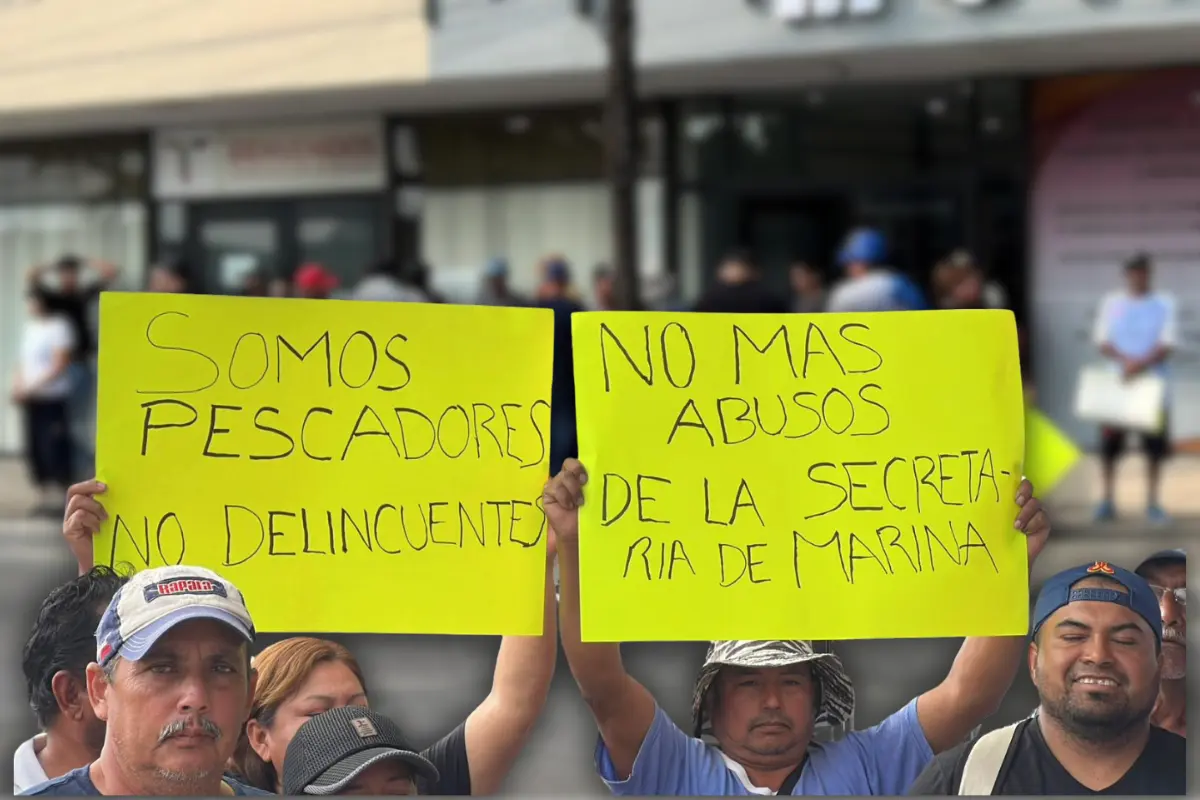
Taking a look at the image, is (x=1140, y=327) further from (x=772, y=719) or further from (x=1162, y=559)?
(x=772, y=719)

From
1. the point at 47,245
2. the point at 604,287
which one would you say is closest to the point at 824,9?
the point at 604,287

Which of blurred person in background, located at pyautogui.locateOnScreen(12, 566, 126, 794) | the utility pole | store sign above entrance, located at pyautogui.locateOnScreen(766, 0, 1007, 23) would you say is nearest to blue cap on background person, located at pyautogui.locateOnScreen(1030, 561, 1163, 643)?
blurred person in background, located at pyautogui.locateOnScreen(12, 566, 126, 794)

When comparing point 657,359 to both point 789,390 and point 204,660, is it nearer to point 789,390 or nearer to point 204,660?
point 789,390

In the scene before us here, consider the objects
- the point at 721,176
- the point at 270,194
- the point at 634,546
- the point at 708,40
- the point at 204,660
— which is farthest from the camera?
the point at 270,194

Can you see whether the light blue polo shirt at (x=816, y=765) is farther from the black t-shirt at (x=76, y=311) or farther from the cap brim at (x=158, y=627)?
the black t-shirt at (x=76, y=311)

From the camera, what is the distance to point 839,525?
7.92 feet

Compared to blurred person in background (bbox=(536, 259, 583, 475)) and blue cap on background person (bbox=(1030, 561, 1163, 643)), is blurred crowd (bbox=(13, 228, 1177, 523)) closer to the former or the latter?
blurred person in background (bbox=(536, 259, 583, 475))

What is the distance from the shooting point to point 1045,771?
242 cm

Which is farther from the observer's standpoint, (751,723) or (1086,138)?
(1086,138)

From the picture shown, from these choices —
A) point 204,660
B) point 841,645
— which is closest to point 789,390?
point 841,645

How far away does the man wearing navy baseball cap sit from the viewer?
7.75 ft

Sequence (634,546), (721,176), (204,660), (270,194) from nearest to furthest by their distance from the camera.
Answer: (204,660) → (634,546) → (721,176) → (270,194)

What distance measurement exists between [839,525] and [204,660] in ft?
2.93

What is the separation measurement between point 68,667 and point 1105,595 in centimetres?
144
